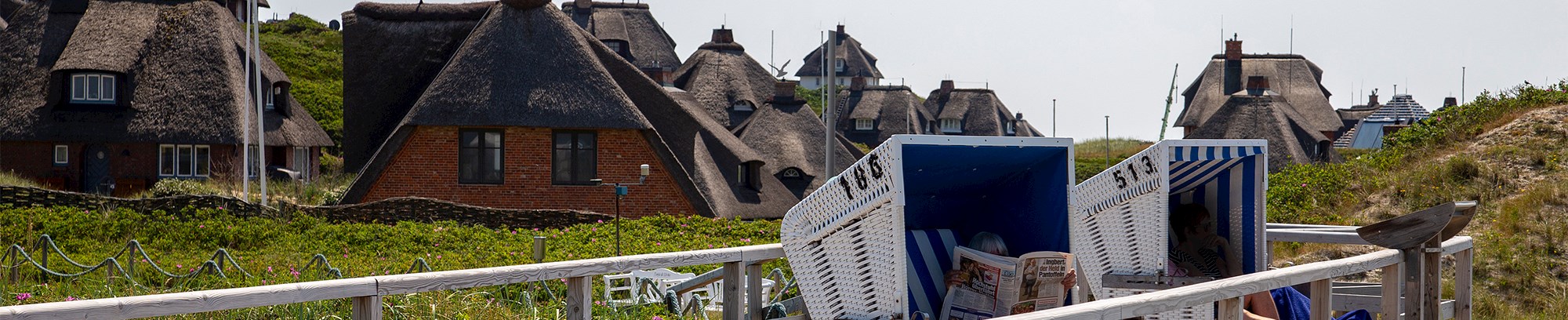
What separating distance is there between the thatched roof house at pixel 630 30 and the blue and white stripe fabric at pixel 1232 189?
2524 inches

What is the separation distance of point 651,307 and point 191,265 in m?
6.06

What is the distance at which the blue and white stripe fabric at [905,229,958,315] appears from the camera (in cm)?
604

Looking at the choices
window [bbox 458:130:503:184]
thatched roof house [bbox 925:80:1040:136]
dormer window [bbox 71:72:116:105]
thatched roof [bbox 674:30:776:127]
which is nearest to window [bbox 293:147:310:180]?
dormer window [bbox 71:72:116:105]

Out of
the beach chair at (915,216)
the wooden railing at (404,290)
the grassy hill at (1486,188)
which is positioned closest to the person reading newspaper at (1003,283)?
the beach chair at (915,216)

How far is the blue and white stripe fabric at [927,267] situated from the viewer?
6043 mm

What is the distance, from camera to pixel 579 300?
Answer: 17.5ft

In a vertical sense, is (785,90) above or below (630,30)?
below

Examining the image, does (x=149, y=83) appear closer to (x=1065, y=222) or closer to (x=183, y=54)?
(x=183, y=54)

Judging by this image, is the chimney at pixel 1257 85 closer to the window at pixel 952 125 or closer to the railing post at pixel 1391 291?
the window at pixel 952 125

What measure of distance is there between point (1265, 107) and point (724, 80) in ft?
69.2

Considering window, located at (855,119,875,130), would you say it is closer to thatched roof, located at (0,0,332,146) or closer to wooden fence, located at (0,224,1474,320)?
thatched roof, located at (0,0,332,146)

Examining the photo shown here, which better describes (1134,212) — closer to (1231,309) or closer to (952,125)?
(1231,309)

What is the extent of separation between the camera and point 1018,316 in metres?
4.20

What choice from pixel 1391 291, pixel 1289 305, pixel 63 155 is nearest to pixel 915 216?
pixel 1289 305
